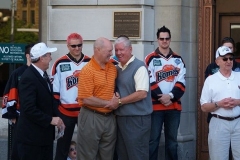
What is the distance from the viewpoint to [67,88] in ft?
32.4

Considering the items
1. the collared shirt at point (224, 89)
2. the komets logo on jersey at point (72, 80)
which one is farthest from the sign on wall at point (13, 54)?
the collared shirt at point (224, 89)

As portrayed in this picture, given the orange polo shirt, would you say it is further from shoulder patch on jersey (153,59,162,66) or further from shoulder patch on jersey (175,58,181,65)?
shoulder patch on jersey (175,58,181,65)

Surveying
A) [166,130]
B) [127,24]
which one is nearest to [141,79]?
[166,130]

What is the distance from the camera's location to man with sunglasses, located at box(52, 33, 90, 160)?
9.85 metres

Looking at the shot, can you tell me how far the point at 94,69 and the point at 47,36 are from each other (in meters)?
2.96

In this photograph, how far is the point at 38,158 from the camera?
26.2 ft

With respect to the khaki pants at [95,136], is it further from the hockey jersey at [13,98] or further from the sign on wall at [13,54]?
the sign on wall at [13,54]

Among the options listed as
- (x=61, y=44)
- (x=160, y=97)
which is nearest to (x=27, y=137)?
(x=160, y=97)

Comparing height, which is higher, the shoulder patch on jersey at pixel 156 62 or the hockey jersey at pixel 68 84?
the shoulder patch on jersey at pixel 156 62

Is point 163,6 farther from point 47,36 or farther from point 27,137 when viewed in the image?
point 27,137

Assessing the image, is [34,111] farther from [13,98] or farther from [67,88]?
[67,88]

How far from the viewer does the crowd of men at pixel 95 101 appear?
7973 mm

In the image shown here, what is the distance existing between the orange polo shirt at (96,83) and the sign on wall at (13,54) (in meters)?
3.00

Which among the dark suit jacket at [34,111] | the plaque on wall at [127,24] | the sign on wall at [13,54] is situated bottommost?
the dark suit jacket at [34,111]
